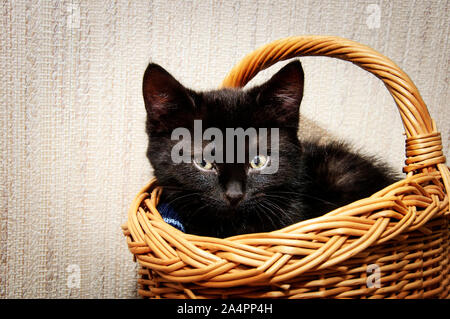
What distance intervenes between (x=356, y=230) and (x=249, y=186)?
0.26 metres

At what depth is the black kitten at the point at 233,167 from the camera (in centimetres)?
73

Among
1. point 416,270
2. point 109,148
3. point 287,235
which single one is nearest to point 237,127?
point 287,235

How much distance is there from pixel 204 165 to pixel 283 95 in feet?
0.90

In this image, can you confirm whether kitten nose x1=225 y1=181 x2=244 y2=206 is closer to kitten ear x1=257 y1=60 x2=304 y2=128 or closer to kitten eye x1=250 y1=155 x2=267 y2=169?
kitten eye x1=250 y1=155 x2=267 y2=169

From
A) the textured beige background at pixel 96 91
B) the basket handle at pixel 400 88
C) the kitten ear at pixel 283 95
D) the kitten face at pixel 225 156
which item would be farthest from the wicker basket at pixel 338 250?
the textured beige background at pixel 96 91

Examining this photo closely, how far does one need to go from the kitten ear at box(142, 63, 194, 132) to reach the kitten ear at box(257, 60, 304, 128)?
19cm

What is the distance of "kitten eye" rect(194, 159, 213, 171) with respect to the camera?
74cm

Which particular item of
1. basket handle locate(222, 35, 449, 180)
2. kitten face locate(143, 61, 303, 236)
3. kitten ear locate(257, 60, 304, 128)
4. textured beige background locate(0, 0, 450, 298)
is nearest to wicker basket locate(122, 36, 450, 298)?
basket handle locate(222, 35, 449, 180)

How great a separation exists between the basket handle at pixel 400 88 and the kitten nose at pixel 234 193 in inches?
→ 16.5

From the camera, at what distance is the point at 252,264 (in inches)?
21.3

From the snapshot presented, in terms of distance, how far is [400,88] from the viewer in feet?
2.53

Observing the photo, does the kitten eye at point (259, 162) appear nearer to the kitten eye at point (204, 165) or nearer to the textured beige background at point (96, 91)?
the kitten eye at point (204, 165)

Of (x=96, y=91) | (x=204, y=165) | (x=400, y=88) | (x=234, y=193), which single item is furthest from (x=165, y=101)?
(x=400, y=88)

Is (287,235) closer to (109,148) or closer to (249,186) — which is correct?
(249,186)
